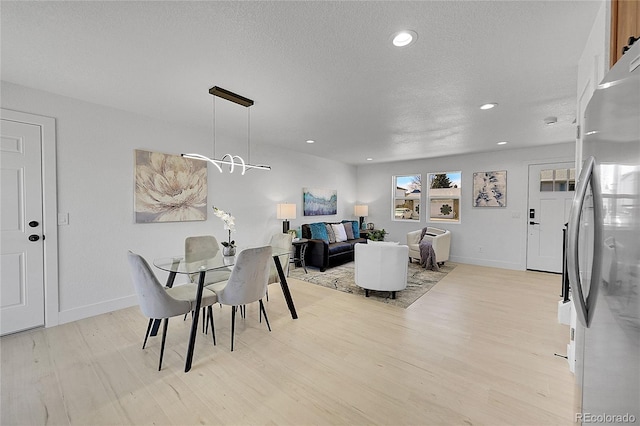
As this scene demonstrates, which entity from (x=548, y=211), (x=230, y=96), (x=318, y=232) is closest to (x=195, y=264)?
(x=230, y=96)

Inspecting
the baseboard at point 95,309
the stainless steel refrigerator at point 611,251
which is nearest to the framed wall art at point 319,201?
the baseboard at point 95,309

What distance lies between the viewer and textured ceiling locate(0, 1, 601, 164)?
62.2 inches

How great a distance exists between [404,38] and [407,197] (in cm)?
530

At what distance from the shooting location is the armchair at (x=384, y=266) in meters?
3.54

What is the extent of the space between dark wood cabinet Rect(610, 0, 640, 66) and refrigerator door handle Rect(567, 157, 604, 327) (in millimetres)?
765

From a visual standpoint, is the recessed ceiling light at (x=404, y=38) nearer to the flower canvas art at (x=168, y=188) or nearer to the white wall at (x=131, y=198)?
the white wall at (x=131, y=198)

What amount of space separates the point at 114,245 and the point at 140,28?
2523mm

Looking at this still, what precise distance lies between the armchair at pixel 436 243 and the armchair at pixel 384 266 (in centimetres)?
202

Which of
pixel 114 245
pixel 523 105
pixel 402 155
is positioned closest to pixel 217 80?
pixel 114 245

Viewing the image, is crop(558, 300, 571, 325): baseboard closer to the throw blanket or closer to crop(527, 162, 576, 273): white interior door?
the throw blanket

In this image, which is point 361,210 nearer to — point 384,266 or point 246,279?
point 384,266

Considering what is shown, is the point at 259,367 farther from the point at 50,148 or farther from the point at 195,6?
the point at 50,148

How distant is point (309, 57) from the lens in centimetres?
Result: 204

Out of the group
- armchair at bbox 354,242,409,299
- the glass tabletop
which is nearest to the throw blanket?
armchair at bbox 354,242,409,299
